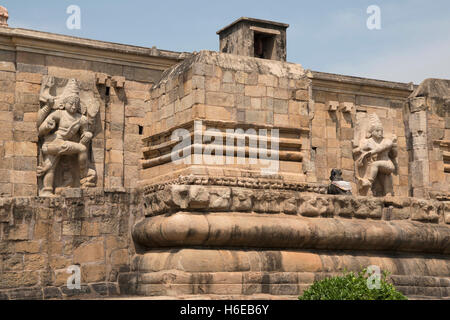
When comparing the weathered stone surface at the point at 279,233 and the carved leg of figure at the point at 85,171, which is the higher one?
the carved leg of figure at the point at 85,171

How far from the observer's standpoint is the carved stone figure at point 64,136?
51.2 ft

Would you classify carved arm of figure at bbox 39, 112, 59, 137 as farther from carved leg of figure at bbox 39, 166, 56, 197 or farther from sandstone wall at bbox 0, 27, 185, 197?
carved leg of figure at bbox 39, 166, 56, 197

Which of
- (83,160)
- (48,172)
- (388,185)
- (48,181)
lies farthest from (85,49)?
(388,185)

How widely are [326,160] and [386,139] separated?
5.22ft

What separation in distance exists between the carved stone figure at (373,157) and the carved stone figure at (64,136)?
22.2ft

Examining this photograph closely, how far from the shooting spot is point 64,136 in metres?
15.8

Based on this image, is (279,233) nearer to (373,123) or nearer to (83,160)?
(83,160)

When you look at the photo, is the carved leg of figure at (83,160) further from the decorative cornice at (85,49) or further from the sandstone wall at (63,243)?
the sandstone wall at (63,243)

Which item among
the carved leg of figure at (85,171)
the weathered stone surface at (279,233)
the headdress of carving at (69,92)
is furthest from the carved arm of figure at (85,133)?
the weathered stone surface at (279,233)

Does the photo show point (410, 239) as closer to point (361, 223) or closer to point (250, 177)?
point (361, 223)

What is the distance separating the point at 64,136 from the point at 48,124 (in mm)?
425

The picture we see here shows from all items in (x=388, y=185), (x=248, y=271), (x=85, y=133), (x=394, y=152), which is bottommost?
(x=248, y=271)

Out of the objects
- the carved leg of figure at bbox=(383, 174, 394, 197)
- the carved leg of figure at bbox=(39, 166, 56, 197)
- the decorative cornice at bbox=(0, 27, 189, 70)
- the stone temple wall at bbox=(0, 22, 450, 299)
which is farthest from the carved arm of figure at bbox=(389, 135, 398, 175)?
the carved leg of figure at bbox=(39, 166, 56, 197)
